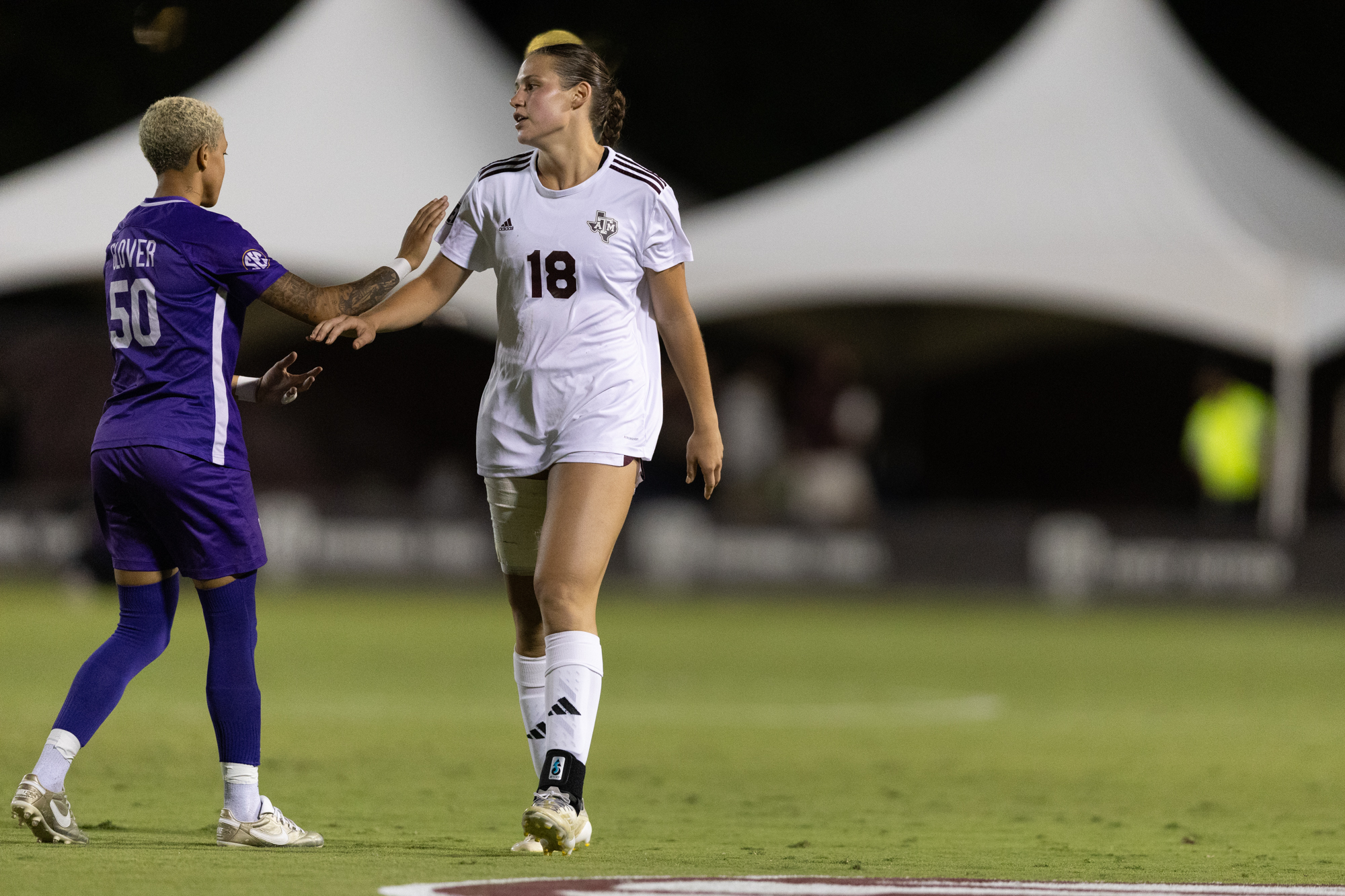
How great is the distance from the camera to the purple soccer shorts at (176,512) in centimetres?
541

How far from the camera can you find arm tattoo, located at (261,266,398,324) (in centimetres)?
556

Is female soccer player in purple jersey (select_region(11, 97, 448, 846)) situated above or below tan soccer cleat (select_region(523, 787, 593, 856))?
above

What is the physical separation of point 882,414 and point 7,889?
18684 mm

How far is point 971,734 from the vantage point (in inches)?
384

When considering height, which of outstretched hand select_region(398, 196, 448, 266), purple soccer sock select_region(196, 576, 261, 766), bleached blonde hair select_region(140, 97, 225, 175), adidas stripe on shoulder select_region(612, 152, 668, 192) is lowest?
purple soccer sock select_region(196, 576, 261, 766)

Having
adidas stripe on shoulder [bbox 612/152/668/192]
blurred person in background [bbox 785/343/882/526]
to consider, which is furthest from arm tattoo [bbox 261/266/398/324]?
blurred person in background [bbox 785/343/882/526]

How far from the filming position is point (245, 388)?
19.4 feet

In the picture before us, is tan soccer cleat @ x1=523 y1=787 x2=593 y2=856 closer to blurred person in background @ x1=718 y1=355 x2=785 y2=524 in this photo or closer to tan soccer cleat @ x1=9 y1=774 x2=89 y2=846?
tan soccer cleat @ x1=9 y1=774 x2=89 y2=846

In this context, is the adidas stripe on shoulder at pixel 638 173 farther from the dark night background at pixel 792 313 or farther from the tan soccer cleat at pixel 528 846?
the dark night background at pixel 792 313

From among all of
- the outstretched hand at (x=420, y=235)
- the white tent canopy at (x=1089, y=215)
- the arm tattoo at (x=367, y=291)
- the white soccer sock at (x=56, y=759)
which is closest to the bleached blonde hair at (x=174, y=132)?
the arm tattoo at (x=367, y=291)

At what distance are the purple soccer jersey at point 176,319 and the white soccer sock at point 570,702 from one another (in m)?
0.99

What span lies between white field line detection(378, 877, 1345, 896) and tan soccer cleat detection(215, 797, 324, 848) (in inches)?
33.6

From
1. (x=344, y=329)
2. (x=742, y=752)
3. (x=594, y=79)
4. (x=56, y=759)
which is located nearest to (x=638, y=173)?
(x=594, y=79)

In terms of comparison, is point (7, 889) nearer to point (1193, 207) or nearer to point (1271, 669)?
point (1271, 669)
